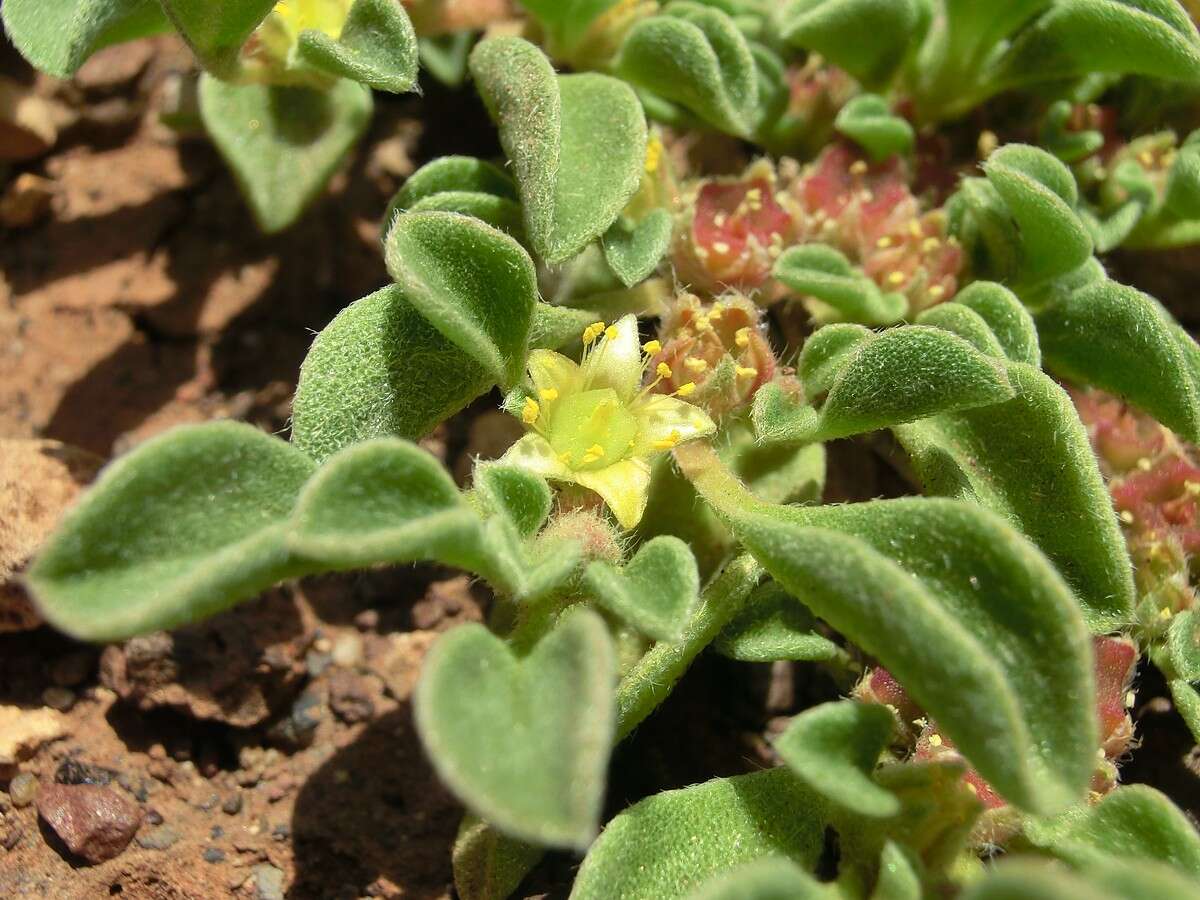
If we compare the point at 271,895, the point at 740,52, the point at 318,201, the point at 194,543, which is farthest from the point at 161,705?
the point at 740,52

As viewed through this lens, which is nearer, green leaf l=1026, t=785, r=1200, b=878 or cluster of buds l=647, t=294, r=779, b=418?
green leaf l=1026, t=785, r=1200, b=878

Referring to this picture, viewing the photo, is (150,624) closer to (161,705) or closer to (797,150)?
(161,705)

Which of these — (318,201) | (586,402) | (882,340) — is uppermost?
(882,340)

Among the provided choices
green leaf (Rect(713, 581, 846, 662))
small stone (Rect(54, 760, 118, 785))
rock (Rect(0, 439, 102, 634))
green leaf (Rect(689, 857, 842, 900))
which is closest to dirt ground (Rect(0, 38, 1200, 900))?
small stone (Rect(54, 760, 118, 785))

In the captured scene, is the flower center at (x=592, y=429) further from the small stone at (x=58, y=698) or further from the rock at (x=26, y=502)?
the small stone at (x=58, y=698)

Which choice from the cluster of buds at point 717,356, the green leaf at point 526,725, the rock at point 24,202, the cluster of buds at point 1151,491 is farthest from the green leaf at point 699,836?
the rock at point 24,202

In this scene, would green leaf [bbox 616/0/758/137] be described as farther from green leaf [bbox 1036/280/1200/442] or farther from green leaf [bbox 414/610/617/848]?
green leaf [bbox 414/610/617/848]
